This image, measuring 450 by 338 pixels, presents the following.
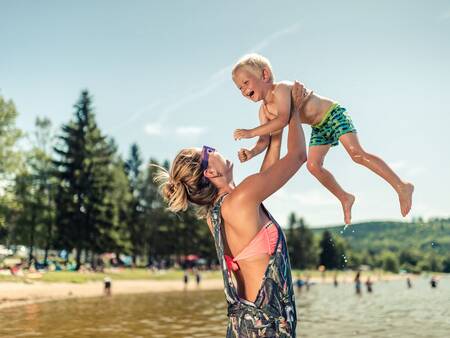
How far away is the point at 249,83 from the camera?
12.1 feet

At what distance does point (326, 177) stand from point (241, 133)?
1.24m

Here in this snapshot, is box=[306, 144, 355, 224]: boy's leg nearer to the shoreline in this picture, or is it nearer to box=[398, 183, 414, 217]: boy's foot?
box=[398, 183, 414, 217]: boy's foot

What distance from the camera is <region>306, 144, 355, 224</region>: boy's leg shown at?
14.9 feet

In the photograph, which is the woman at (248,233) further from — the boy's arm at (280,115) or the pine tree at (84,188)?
the pine tree at (84,188)

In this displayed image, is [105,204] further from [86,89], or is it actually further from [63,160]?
[86,89]

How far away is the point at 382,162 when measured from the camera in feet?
14.9

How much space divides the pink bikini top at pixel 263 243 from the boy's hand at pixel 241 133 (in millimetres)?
1022

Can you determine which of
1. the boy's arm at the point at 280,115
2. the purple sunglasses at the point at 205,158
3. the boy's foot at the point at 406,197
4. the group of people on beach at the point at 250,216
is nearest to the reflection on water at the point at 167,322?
the boy's foot at the point at 406,197

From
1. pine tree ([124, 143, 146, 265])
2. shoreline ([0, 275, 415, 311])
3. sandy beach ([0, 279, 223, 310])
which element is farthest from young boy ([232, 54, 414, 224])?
pine tree ([124, 143, 146, 265])

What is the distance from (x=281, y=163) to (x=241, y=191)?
29cm

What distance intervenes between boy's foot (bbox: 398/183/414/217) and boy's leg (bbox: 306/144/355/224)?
0.43 m

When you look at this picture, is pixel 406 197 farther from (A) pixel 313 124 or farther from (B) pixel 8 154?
(B) pixel 8 154

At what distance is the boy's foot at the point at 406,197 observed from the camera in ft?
14.6

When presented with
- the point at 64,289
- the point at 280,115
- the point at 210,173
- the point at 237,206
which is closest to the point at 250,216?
the point at 237,206
